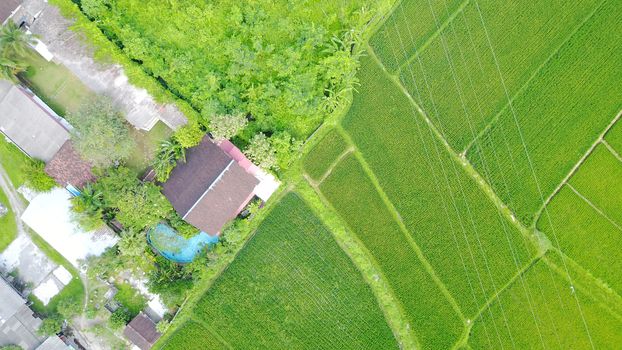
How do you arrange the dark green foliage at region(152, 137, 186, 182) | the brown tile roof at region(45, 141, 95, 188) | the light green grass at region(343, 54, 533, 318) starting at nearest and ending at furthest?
1. the dark green foliage at region(152, 137, 186, 182)
2. the brown tile roof at region(45, 141, 95, 188)
3. the light green grass at region(343, 54, 533, 318)

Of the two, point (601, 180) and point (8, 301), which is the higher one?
point (601, 180)

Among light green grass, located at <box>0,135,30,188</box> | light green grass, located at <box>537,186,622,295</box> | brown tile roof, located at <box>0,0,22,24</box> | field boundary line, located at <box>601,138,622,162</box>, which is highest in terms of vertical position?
field boundary line, located at <box>601,138,622,162</box>

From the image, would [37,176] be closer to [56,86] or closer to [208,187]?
[56,86]

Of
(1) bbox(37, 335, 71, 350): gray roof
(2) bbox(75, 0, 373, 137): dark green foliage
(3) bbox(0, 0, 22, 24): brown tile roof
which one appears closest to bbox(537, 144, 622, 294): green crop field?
(2) bbox(75, 0, 373, 137): dark green foliage

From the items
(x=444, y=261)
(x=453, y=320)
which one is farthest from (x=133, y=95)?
(x=453, y=320)

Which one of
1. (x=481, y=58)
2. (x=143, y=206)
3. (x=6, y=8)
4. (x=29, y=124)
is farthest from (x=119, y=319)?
(x=481, y=58)

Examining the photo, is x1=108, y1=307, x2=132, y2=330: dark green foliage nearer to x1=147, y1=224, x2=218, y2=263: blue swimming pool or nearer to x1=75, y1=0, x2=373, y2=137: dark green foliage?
x1=147, y1=224, x2=218, y2=263: blue swimming pool
